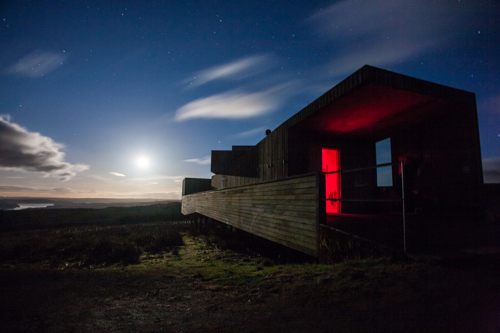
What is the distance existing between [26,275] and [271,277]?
550 centimetres

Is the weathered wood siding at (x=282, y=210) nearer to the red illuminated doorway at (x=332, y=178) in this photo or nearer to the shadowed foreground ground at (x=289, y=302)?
the shadowed foreground ground at (x=289, y=302)

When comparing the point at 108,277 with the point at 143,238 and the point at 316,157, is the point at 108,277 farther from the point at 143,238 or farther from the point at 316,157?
the point at 143,238

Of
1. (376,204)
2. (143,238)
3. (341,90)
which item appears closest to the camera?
(341,90)

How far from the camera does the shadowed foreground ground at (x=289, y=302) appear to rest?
2424mm

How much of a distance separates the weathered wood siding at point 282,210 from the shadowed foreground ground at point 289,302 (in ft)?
3.09

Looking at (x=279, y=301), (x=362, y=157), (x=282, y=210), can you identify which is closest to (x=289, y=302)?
(x=279, y=301)

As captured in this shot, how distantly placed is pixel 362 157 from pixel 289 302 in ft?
29.2

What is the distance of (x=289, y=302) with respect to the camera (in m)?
3.17

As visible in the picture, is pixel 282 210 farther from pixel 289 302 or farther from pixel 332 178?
pixel 332 178

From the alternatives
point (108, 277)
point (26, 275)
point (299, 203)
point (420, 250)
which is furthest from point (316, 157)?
point (26, 275)

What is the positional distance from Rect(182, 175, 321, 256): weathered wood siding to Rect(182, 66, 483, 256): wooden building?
0.02m

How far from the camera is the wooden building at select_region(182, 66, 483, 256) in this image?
5801mm

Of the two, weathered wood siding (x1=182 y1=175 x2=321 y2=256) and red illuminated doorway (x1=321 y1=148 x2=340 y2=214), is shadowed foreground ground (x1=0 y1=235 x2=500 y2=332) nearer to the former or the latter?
weathered wood siding (x1=182 y1=175 x2=321 y2=256)

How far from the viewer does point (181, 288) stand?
15.1ft
